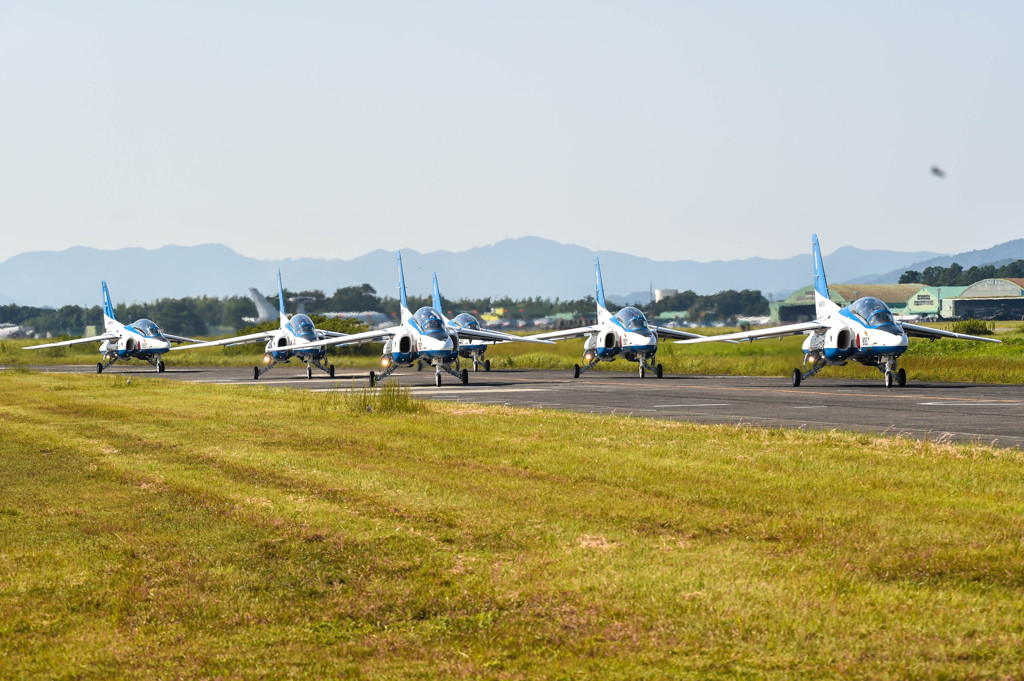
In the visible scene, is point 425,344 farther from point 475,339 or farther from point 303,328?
point 303,328

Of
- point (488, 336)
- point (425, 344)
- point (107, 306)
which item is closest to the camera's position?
point (425, 344)

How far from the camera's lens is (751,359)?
48.8m

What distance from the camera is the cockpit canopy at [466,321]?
5549 cm

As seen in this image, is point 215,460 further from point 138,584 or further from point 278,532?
point 138,584

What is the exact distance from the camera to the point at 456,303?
456 ft

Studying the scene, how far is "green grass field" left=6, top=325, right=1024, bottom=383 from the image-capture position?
4188 centimetres

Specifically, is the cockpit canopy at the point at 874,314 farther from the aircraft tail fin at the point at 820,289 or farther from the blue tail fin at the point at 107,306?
the blue tail fin at the point at 107,306

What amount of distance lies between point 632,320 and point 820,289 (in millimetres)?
8747

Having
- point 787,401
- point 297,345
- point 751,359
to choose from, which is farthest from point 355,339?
point 787,401

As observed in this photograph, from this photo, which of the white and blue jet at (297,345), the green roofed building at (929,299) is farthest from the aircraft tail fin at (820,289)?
the green roofed building at (929,299)

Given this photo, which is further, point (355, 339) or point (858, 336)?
point (355, 339)

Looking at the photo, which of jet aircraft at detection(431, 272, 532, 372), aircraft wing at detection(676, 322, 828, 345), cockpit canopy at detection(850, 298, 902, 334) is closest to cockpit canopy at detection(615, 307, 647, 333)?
aircraft wing at detection(676, 322, 828, 345)

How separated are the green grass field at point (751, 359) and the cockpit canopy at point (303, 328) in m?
11.1

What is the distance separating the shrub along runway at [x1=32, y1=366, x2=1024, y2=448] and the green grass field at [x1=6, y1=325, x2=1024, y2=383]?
2.65 meters
